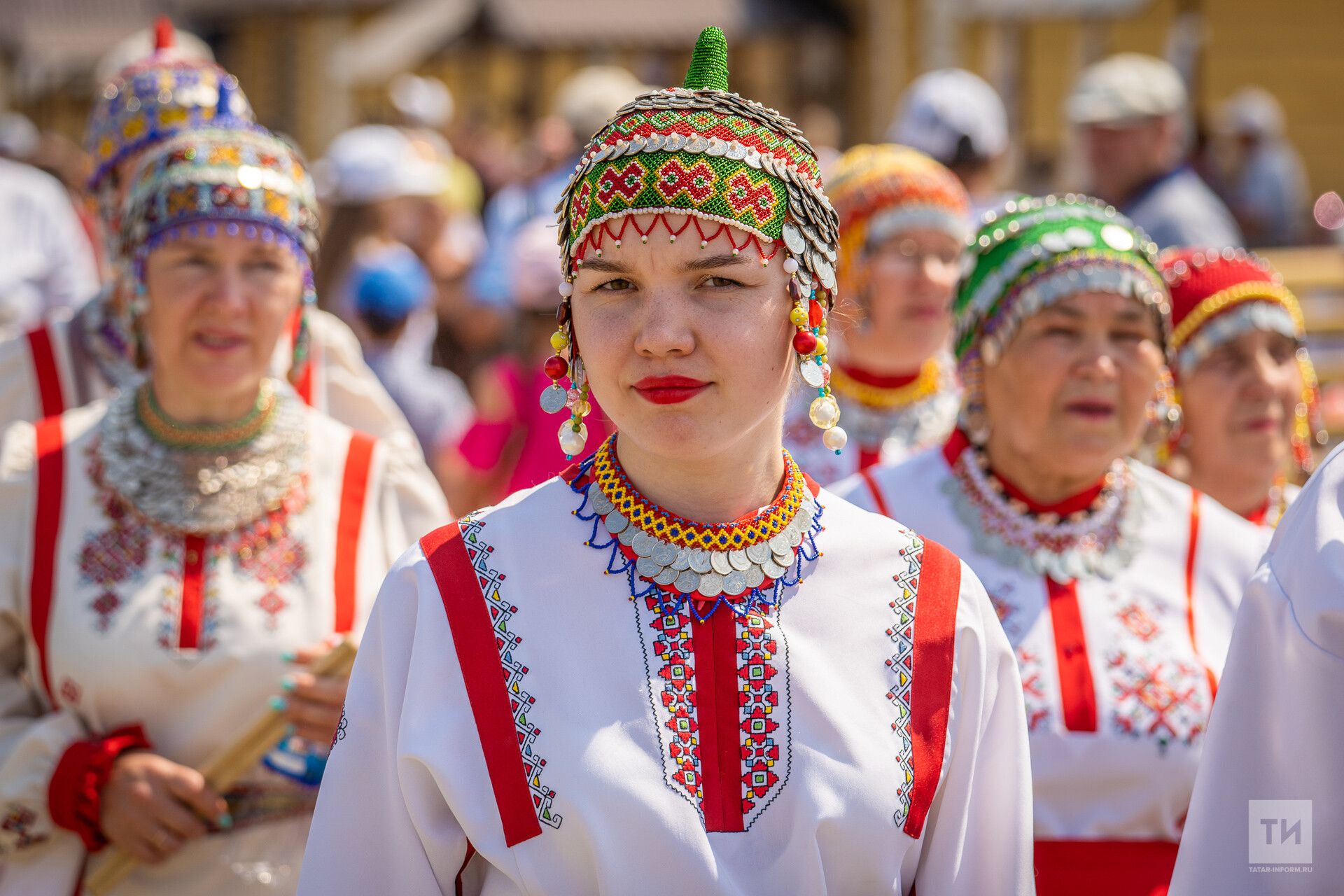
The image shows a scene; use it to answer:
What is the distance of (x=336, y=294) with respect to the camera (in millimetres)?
6758

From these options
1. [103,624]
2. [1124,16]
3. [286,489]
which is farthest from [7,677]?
A: [1124,16]

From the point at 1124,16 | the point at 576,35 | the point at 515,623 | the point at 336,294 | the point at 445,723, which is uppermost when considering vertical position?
the point at 576,35

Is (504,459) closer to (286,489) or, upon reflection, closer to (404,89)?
(286,489)

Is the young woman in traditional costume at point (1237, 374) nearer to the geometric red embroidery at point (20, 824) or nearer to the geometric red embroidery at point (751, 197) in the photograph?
the geometric red embroidery at point (751, 197)

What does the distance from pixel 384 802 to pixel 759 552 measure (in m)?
0.68

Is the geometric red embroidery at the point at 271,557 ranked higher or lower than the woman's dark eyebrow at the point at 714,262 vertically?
lower

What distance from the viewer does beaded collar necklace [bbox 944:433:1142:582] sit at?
122 inches

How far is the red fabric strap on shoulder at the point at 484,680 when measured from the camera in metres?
2.18

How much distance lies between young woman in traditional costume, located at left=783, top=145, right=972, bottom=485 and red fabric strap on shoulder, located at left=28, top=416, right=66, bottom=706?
2.06 meters

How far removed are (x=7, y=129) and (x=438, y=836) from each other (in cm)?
1227

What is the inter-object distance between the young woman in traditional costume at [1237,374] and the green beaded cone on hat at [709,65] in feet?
5.88

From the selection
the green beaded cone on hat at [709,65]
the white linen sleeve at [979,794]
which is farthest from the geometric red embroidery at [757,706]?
the green beaded cone on hat at [709,65]

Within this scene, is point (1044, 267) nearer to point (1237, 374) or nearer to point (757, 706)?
point (1237, 374)

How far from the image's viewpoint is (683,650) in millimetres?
2299
